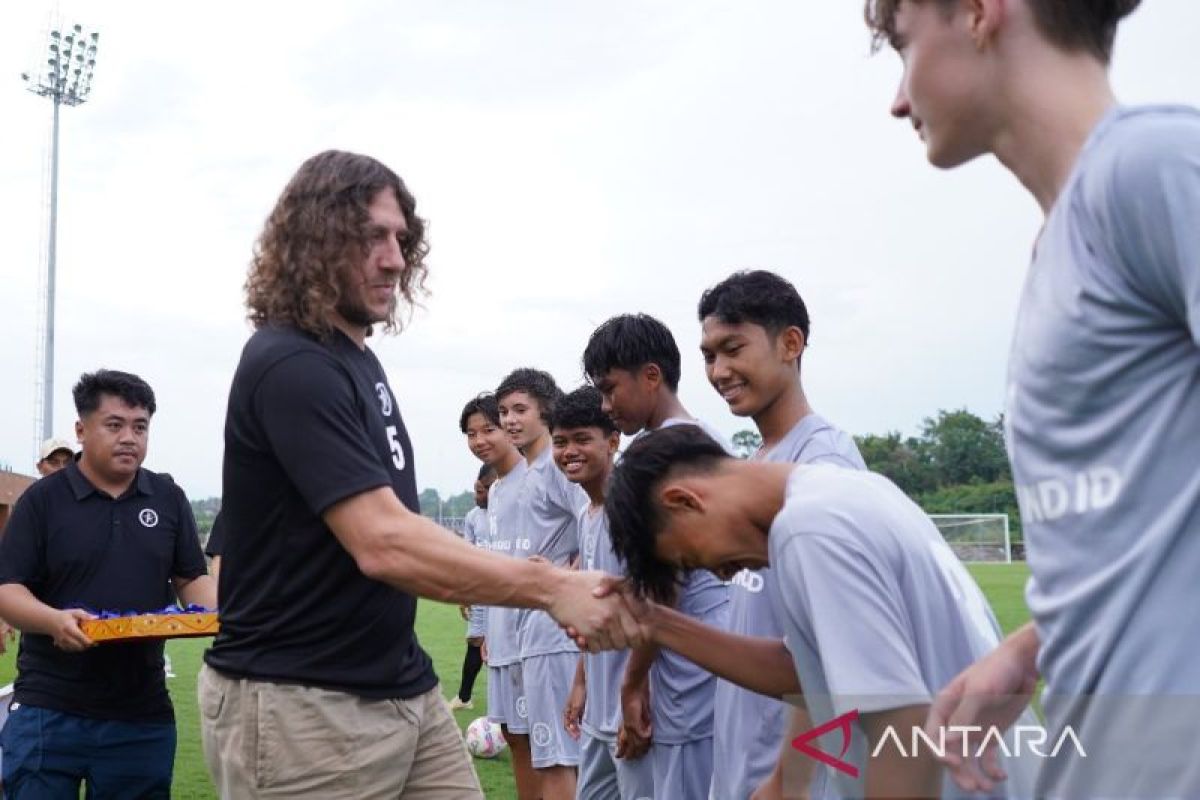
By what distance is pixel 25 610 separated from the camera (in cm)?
491

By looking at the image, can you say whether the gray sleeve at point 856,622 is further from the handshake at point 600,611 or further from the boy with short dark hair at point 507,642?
the boy with short dark hair at point 507,642

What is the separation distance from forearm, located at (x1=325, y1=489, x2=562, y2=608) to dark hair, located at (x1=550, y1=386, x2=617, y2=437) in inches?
105

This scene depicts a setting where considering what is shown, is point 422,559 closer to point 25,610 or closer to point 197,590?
point 25,610

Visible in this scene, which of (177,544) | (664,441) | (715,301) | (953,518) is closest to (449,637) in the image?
(177,544)

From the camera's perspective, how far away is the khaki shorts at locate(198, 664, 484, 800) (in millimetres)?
2953

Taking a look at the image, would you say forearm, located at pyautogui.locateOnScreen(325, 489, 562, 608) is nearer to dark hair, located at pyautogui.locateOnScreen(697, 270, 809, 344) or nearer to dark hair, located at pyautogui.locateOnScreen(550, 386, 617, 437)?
dark hair, located at pyautogui.locateOnScreen(697, 270, 809, 344)

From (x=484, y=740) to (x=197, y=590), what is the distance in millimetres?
4333

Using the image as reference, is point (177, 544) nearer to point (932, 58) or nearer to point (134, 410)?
point (134, 410)

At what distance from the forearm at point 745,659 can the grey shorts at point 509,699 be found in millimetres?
4734

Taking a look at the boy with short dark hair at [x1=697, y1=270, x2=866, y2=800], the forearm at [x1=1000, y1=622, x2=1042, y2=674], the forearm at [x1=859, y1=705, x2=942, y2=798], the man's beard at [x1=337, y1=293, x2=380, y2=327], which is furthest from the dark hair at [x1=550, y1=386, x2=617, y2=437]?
the forearm at [x1=1000, y1=622, x2=1042, y2=674]

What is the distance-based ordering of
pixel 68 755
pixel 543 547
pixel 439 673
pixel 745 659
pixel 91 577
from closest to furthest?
1. pixel 745 659
2. pixel 68 755
3. pixel 91 577
4. pixel 543 547
5. pixel 439 673

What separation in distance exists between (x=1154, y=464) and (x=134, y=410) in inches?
196

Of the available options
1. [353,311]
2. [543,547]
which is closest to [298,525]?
[353,311]

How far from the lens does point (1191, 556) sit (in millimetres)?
1474
